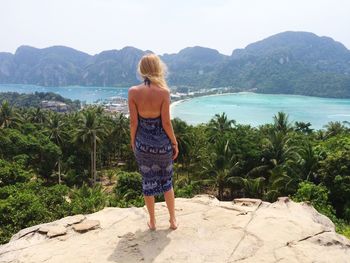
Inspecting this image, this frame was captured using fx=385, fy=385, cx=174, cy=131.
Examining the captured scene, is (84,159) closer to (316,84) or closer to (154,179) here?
(154,179)

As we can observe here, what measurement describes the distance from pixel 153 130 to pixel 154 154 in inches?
13.1

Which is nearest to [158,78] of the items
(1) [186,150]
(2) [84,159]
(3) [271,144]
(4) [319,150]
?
(4) [319,150]

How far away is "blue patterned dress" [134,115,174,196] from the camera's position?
4.92m

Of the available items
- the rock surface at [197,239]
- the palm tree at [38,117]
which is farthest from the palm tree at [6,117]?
the rock surface at [197,239]

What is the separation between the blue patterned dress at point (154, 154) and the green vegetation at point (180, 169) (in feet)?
23.4

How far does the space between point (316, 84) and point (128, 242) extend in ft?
672

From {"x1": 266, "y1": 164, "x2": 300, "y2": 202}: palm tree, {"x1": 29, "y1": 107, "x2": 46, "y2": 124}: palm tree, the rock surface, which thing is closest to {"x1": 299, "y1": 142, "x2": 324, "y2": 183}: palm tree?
{"x1": 266, "y1": 164, "x2": 300, "y2": 202}: palm tree

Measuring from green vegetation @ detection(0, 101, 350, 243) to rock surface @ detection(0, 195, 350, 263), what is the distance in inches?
224

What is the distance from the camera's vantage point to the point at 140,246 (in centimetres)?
491

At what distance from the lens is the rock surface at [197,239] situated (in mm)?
4613

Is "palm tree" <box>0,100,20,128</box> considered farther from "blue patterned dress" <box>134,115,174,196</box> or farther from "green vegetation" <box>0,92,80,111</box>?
"green vegetation" <box>0,92,80,111</box>

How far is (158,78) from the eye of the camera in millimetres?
4746

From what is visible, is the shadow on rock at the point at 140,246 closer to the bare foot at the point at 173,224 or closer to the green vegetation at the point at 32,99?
the bare foot at the point at 173,224

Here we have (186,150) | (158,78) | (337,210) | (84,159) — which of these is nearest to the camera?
(158,78)
